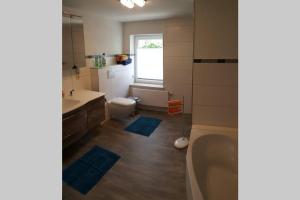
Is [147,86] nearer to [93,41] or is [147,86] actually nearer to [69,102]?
[93,41]

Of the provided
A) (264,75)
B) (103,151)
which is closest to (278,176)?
(264,75)

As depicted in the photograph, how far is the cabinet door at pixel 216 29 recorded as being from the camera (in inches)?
76.8

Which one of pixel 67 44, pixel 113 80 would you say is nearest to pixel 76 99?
pixel 67 44

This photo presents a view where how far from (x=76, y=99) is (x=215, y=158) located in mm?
2017

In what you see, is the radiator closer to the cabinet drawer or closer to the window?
the window

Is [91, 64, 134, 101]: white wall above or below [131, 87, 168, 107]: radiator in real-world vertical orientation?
above

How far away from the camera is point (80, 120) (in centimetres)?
261

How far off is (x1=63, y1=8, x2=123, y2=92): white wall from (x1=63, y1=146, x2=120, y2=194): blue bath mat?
3.71ft

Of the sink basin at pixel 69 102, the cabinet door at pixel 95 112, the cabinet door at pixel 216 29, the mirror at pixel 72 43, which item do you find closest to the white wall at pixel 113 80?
the mirror at pixel 72 43

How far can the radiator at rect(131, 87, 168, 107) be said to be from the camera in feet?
14.0

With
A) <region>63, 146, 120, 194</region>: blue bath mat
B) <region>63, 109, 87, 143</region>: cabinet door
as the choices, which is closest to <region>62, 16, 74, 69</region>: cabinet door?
<region>63, 109, 87, 143</region>: cabinet door

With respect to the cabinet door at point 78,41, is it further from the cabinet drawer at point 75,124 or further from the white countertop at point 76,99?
the cabinet drawer at point 75,124

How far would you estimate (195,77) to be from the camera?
2.17m

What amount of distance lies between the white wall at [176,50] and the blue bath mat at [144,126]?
0.82 meters
